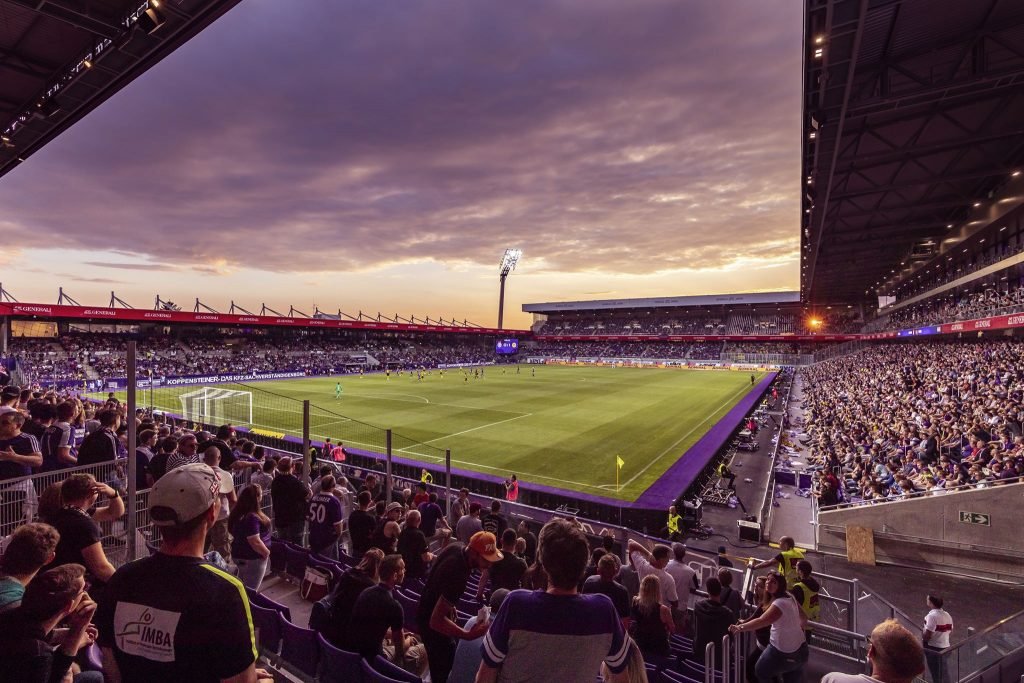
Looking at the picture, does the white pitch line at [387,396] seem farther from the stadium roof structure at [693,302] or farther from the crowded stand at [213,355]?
the stadium roof structure at [693,302]

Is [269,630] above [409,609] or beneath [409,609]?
above

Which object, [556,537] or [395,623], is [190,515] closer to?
[556,537]

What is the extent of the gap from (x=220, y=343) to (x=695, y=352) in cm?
7431

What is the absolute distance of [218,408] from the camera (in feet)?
101

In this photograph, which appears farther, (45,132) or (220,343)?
(220,343)

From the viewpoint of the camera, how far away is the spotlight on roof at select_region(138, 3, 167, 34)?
753 cm

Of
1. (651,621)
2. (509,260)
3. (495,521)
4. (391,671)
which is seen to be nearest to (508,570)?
(651,621)

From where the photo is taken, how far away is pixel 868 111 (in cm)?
1188

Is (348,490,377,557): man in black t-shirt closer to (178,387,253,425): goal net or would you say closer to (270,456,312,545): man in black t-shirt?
(270,456,312,545): man in black t-shirt

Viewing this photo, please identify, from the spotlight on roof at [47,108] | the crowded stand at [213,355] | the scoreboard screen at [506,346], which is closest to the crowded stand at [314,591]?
the spotlight on roof at [47,108]

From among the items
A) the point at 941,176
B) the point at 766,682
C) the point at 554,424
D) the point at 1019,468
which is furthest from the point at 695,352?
the point at 766,682

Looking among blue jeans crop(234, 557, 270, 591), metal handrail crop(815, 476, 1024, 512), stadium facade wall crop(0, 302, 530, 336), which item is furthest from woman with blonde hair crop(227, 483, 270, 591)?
stadium facade wall crop(0, 302, 530, 336)

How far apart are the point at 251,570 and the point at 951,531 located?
15140 mm

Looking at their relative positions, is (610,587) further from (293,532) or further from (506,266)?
(506,266)
